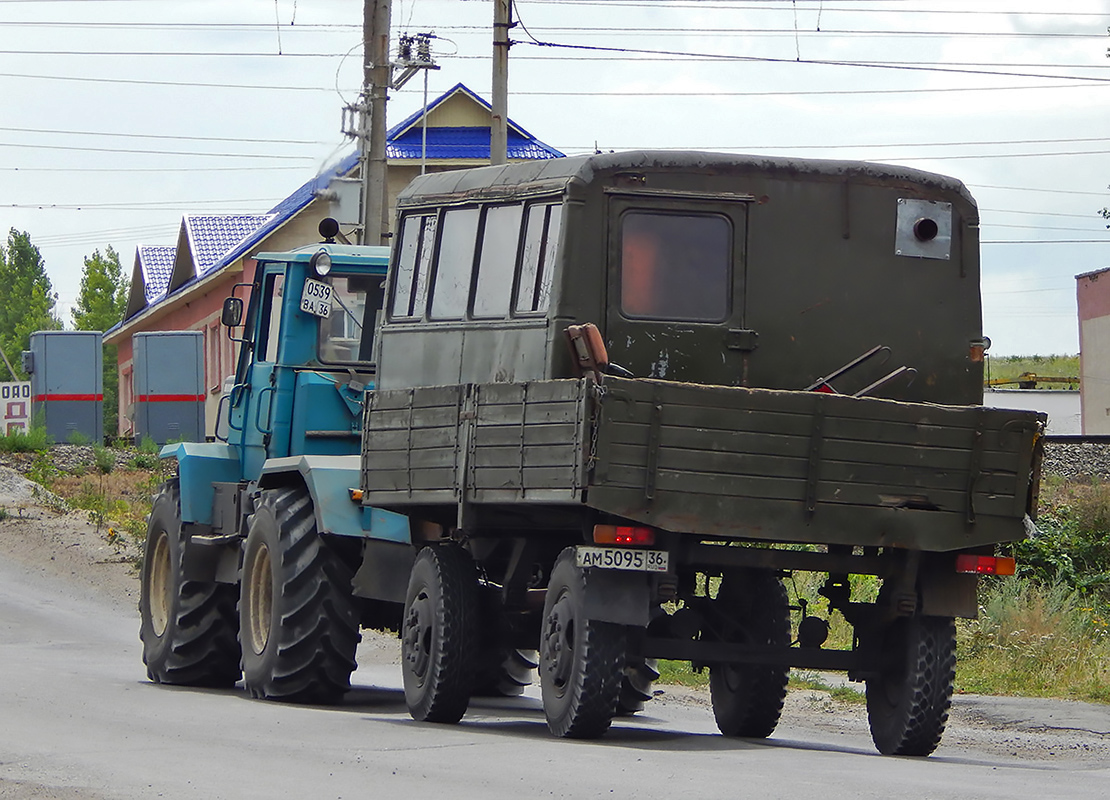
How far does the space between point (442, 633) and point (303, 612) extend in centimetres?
177

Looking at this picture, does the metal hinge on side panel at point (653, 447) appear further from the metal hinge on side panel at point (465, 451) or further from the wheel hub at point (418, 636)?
the wheel hub at point (418, 636)

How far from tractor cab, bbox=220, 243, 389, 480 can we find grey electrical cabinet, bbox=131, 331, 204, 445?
3011cm

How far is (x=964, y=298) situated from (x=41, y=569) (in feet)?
55.9

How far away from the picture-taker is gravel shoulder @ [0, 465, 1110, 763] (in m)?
12.9

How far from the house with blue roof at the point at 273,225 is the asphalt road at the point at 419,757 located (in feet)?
88.0

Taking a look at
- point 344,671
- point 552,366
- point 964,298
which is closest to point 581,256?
point 552,366

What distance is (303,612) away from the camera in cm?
1282

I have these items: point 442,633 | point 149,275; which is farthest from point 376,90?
point 149,275

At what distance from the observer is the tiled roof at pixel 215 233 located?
4844cm

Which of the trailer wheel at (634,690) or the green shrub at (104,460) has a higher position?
the green shrub at (104,460)

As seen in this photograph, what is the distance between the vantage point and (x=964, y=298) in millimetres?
11227

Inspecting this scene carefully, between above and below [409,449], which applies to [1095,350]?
above

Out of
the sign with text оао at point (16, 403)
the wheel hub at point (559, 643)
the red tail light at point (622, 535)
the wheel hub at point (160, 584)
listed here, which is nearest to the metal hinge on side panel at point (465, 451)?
the wheel hub at point (559, 643)

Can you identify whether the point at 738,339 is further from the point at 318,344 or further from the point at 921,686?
the point at 318,344
